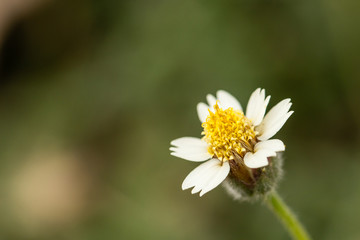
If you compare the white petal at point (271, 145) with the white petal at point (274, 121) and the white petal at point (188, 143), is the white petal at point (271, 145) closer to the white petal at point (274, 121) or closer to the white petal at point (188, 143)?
the white petal at point (274, 121)

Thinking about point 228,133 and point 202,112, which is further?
point 202,112

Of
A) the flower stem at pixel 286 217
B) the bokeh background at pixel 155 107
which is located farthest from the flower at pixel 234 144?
the bokeh background at pixel 155 107

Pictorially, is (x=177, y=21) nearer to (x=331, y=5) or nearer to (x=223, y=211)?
(x=331, y=5)

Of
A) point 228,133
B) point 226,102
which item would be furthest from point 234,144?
point 226,102

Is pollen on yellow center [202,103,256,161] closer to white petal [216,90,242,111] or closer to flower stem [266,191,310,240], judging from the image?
white petal [216,90,242,111]

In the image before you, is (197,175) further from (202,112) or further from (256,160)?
(202,112)
